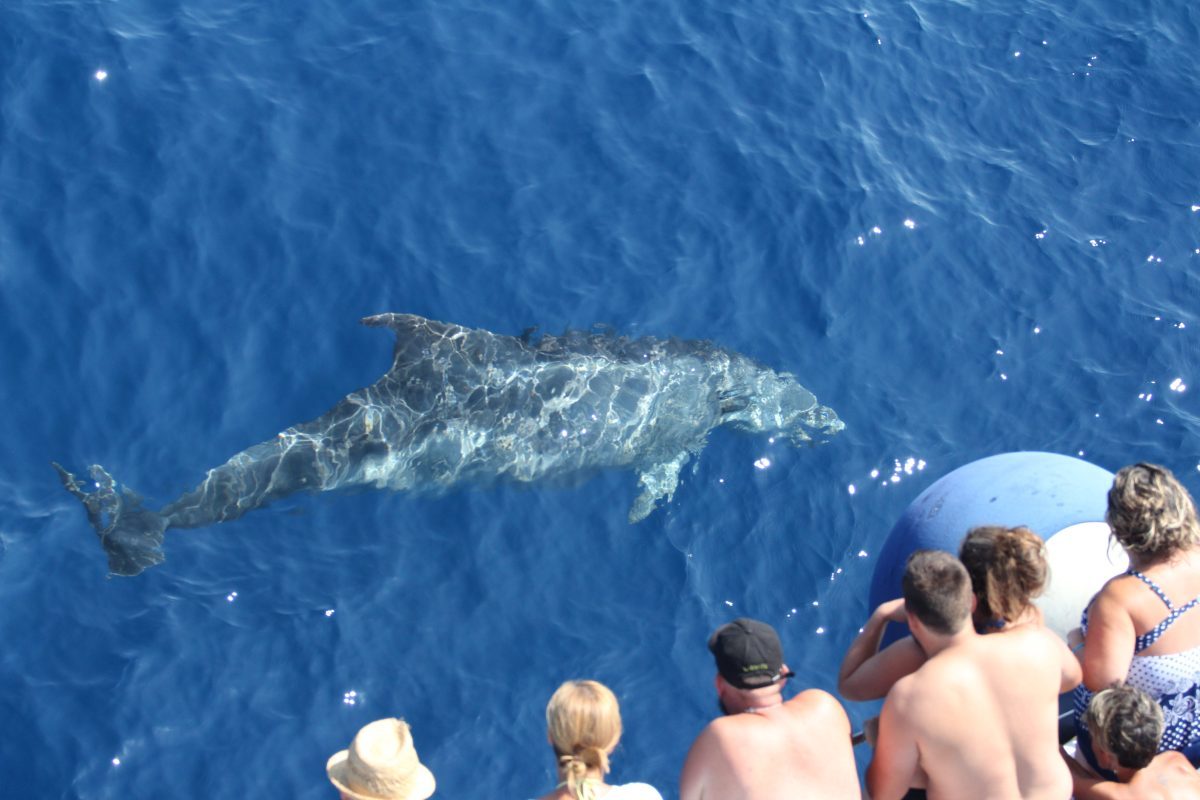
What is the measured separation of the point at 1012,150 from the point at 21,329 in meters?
12.2

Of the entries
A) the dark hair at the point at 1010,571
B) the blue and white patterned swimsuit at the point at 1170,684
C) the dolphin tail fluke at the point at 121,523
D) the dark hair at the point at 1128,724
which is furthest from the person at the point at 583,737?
the dolphin tail fluke at the point at 121,523

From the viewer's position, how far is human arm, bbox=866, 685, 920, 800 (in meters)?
5.18

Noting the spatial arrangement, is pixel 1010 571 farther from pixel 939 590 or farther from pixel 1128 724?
pixel 1128 724

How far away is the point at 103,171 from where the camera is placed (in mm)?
11625

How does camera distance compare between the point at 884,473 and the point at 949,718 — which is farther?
the point at 884,473

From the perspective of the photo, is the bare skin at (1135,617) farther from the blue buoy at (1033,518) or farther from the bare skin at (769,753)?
the bare skin at (769,753)

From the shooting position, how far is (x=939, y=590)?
17.0ft

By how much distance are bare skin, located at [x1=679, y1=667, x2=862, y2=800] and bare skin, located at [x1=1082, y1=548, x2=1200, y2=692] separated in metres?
1.53

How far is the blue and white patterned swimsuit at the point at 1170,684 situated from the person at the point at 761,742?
1635mm

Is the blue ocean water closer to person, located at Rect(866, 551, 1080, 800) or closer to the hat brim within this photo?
the hat brim

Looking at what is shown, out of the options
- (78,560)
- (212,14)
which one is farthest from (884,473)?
(212,14)

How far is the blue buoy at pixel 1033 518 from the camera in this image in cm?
655

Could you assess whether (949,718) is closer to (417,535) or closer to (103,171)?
(417,535)

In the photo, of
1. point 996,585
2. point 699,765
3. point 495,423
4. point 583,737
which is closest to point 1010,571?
point 996,585
